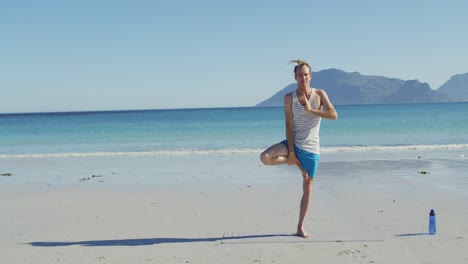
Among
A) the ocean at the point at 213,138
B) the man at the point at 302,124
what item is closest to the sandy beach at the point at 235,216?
the man at the point at 302,124

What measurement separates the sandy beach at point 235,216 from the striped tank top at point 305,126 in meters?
1.19

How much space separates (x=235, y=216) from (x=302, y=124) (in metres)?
2.18

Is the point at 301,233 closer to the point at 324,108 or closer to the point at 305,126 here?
the point at 305,126

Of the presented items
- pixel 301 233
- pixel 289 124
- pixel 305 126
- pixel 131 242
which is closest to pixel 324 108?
pixel 305 126

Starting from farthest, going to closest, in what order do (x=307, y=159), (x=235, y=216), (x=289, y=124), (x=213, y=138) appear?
(x=213, y=138)
(x=235, y=216)
(x=307, y=159)
(x=289, y=124)

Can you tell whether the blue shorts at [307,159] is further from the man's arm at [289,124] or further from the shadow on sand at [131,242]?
the shadow on sand at [131,242]

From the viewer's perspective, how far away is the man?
241 inches

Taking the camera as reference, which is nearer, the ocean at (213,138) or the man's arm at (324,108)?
the man's arm at (324,108)

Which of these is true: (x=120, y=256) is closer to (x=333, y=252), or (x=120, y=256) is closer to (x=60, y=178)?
(x=333, y=252)

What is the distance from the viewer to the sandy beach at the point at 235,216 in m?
5.75

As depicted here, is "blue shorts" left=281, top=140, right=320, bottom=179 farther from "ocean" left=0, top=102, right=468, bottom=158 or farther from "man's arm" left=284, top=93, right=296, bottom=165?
"ocean" left=0, top=102, right=468, bottom=158

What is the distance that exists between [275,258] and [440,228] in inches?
101

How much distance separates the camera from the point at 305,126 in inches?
248

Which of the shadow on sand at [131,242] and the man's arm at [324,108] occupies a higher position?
the man's arm at [324,108]
